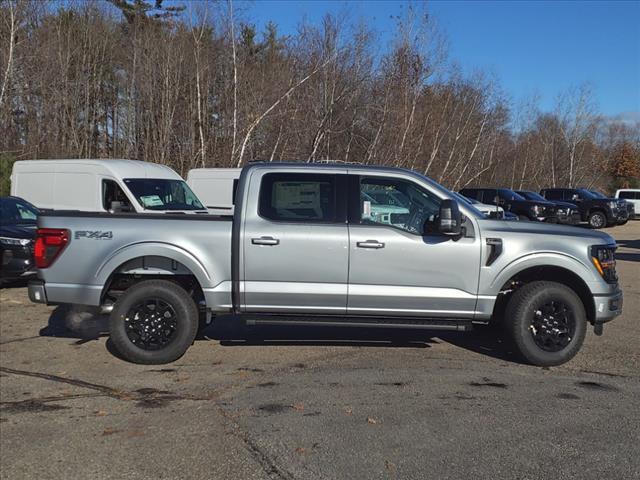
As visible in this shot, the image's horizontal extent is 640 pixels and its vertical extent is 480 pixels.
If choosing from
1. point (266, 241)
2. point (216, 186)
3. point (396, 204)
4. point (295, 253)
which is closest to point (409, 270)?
point (396, 204)

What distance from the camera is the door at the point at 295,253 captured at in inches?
233

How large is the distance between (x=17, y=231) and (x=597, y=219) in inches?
1042

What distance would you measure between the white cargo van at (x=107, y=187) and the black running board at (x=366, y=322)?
6672mm

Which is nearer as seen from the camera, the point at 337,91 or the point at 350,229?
the point at 350,229

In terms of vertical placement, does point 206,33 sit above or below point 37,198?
above

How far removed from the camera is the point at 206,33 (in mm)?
22844

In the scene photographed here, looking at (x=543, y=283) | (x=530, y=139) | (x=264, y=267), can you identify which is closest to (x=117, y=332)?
(x=264, y=267)

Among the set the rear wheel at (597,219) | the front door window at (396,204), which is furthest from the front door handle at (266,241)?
the rear wheel at (597,219)

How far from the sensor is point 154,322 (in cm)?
611

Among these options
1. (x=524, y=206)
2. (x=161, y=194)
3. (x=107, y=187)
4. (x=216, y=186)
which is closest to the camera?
(x=107, y=187)

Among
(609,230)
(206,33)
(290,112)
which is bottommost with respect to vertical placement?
(609,230)

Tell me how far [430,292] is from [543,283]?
3.81ft

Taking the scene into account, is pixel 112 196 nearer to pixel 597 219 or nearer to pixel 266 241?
pixel 266 241

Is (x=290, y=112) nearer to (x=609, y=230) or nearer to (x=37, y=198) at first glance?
(x=37, y=198)
